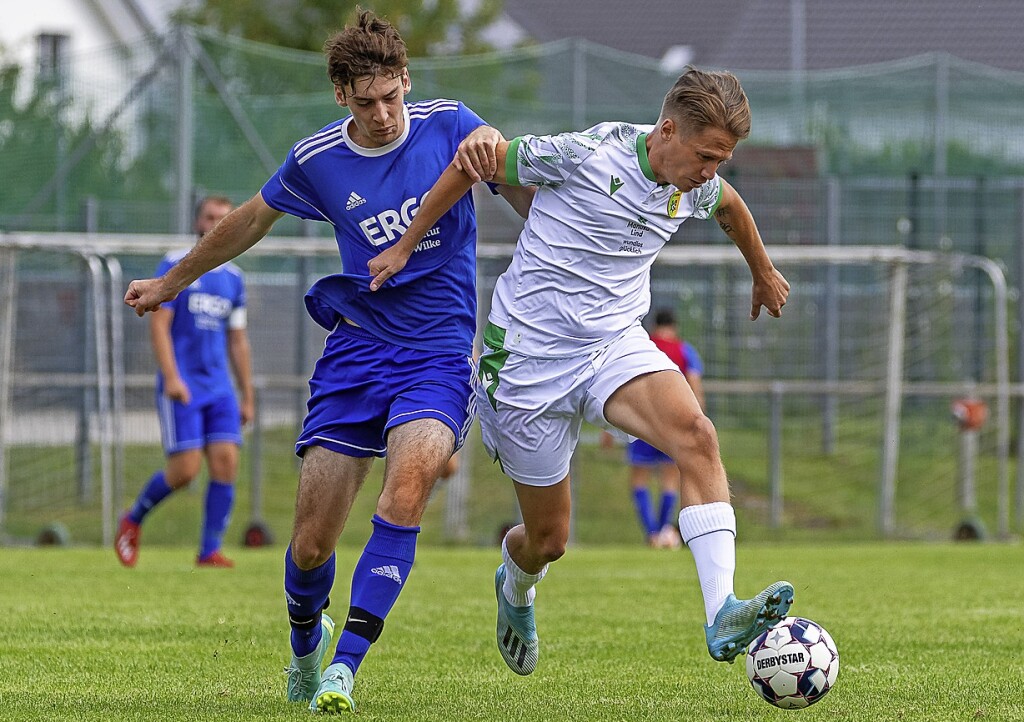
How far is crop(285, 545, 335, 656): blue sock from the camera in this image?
5.46 m

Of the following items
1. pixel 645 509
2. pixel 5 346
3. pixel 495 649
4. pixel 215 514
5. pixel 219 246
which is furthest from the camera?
pixel 645 509

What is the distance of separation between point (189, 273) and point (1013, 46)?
97.7 feet

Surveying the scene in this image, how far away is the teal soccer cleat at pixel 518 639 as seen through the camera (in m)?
5.86

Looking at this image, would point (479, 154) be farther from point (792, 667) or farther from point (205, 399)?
point (205, 399)

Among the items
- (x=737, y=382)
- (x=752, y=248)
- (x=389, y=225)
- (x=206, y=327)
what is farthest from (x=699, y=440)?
(x=737, y=382)

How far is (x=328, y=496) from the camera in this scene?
5402 mm

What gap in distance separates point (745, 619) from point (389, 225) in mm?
1839

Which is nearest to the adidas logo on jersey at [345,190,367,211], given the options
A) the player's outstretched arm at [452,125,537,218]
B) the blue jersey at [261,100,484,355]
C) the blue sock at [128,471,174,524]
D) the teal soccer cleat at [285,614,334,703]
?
the blue jersey at [261,100,484,355]

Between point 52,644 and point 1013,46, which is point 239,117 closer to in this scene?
point 52,644

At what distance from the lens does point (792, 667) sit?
4805mm

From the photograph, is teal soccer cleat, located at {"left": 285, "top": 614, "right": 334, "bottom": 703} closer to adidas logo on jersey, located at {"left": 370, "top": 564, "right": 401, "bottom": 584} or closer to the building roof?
adidas logo on jersey, located at {"left": 370, "top": 564, "right": 401, "bottom": 584}

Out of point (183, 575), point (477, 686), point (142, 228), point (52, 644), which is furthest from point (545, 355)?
point (142, 228)

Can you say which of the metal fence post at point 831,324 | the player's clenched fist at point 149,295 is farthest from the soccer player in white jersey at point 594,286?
the metal fence post at point 831,324

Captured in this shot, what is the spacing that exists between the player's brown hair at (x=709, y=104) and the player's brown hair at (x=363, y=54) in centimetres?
91
